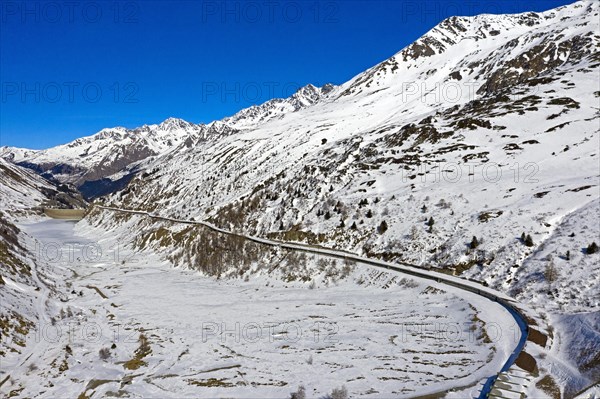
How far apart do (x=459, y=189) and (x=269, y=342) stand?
3606cm

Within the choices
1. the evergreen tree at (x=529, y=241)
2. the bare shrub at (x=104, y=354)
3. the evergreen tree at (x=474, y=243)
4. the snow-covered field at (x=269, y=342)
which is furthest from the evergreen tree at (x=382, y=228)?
the bare shrub at (x=104, y=354)

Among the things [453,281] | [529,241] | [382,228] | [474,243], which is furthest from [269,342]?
[382,228]

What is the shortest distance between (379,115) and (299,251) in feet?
307

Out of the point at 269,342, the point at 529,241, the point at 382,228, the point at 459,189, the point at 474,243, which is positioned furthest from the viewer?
the point at 459,189

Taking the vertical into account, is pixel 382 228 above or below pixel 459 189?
below

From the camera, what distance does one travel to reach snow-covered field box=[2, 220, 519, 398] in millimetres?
22641

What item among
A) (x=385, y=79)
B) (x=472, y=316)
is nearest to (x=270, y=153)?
(x=472, y=316)

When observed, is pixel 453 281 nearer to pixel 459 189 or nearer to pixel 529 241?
pixel 529 241

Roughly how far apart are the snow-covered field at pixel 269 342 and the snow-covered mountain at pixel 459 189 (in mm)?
5117

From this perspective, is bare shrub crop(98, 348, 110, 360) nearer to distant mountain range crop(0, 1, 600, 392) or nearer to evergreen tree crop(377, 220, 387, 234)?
distant mountain range crop(0, 1, 600, 392)

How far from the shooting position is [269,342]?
2981 cm

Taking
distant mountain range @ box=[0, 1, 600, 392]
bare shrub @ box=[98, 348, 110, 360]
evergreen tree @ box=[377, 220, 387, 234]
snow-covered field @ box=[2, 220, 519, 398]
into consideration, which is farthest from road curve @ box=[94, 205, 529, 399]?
bare shrub @ box=[98, 348, 110, 360]

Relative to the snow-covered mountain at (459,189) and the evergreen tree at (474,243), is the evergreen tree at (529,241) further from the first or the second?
the evergreen tree at (474,243)

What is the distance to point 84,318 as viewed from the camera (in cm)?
3875
